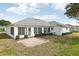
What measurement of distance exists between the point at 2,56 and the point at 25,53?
458mm

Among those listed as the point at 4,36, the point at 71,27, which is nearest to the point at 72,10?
the point at 71,27

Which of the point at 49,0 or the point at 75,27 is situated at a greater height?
the point at 49,0

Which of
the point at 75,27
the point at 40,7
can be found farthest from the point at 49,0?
the point at 75,27

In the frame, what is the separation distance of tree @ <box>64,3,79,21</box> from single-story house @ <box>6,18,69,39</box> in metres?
0.26

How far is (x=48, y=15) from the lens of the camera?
5766 mm

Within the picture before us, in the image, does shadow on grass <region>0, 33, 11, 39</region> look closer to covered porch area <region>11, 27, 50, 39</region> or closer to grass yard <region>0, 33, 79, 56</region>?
grass yard <region>0, 33, 79, 56</region>

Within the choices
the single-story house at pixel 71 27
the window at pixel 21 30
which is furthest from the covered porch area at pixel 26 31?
the single-story house at pixel 71 27

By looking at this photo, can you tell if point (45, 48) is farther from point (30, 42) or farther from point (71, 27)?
point (71, 27)

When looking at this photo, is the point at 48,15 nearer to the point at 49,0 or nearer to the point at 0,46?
the point at 49,0

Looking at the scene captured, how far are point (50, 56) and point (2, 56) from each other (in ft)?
3.11

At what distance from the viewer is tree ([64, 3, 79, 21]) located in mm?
5723

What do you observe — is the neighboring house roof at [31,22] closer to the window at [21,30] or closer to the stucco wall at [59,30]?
the window at [21,30]

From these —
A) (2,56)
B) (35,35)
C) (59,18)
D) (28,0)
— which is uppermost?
(28,0)

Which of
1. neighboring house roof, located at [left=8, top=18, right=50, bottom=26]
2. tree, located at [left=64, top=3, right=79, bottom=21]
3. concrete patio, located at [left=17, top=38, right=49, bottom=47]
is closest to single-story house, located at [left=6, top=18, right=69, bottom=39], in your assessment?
neighboring house roof, located at [left=8, top=18, right=50, bottom=26]
